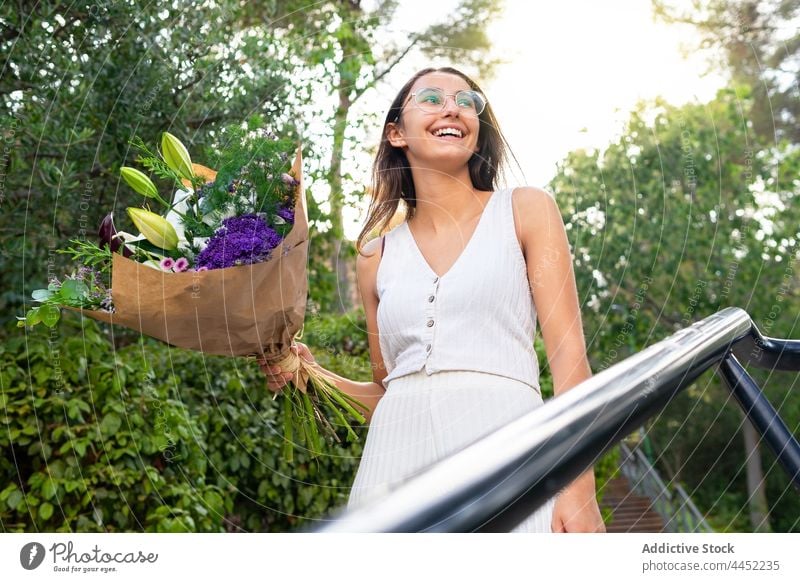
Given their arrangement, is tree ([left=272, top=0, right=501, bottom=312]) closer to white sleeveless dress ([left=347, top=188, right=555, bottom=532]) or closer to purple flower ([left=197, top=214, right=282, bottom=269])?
white sleeveless dress ([left=347, top=188, right=555, bottom=532])

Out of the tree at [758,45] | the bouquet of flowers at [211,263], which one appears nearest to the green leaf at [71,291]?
the bouquet of flowers at [211,263]

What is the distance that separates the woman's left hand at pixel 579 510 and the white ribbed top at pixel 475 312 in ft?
0.69

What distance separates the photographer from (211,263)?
1.14 m

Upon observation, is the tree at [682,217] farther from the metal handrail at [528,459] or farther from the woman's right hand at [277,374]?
the metal handrail at [528,459]

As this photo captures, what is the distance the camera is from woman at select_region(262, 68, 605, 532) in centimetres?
121

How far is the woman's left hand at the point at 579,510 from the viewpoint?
108 cm

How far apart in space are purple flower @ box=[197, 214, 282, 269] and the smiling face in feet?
1.12

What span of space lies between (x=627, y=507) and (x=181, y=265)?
552cm

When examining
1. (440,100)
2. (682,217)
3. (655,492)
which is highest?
(682,217)

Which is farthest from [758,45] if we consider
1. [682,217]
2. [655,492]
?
[655,492]

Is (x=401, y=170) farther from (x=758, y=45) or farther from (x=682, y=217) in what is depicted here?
(x=682, y=217)

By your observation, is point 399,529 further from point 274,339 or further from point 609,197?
point 609,197

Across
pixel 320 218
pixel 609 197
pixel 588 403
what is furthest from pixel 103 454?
pixel 609 197

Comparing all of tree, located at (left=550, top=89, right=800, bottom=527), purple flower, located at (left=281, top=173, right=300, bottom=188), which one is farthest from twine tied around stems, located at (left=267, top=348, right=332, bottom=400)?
tree, located at (left=550, top=89, right=800, bottom=527)
